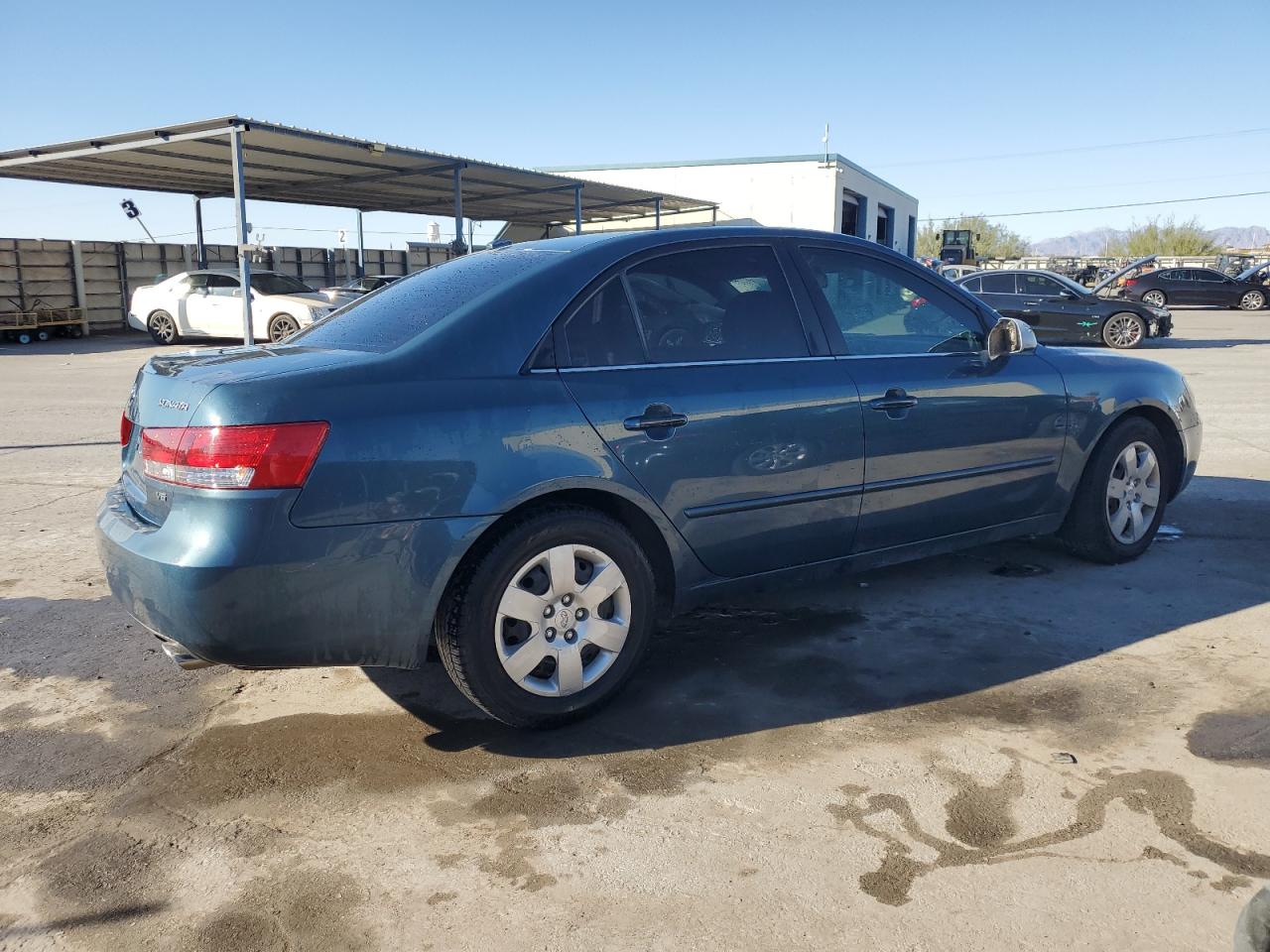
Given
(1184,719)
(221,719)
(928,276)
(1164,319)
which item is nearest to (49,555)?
(221,719)

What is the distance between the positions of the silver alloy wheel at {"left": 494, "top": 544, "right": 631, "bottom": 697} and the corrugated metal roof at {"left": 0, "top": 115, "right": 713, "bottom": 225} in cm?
1211

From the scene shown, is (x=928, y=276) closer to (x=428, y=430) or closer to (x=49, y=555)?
(x=428, y=430)

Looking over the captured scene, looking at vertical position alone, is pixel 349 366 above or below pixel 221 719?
above

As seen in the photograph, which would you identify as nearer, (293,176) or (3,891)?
(3,891)

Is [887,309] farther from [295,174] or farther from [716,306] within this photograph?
[295,174]

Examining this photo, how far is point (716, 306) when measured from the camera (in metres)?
3.73

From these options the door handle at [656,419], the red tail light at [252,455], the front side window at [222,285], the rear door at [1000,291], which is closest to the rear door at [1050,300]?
the rear door at [1000,291]

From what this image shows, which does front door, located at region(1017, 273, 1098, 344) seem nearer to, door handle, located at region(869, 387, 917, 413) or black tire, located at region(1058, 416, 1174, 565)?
black tire, located at region(1058, 416, 1174, 565)

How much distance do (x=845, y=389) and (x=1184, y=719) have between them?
5.23 feet

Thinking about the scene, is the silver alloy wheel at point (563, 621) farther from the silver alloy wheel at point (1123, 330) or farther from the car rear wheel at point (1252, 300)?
the car rear wheel at point (1252, 300)

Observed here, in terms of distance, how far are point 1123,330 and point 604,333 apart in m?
17.3

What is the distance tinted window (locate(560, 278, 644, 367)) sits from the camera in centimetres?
335

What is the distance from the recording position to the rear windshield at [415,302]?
338 centimetres

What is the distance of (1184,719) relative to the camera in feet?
10.9
